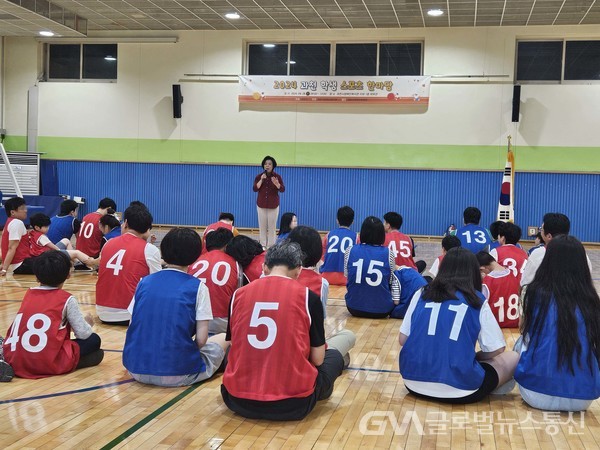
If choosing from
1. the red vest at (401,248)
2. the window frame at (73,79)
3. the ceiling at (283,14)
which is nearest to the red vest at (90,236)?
the red vest at (401,248)

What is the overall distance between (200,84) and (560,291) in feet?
44.1

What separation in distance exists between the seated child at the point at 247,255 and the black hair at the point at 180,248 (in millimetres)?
1262

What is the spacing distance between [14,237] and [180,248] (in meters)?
5.07

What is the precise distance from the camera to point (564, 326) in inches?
142

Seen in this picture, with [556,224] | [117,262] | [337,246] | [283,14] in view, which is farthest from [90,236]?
[283,14]

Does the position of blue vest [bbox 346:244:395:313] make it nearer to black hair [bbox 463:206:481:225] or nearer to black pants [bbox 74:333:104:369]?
black pants [bbox 74:333:104:369]

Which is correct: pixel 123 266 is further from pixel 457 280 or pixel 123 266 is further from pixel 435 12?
pixel 435 12

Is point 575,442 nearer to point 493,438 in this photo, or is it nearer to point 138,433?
point 493,438

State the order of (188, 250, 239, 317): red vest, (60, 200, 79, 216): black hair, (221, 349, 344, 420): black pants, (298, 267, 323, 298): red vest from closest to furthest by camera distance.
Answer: (221, 349, 344, 420): black pants
(298, 267, 323, 298): red vest
(188, 250, 239, 317): red vest
(60, 200, 79, 216): black hair

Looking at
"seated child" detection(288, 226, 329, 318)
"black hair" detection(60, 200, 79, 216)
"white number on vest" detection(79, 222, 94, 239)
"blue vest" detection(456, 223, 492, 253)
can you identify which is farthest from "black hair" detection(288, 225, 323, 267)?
"black hair" detection(60, 200, 79, 216)

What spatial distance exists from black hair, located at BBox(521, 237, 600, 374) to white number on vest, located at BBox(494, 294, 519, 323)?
270cm

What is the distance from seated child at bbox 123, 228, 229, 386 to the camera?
3.93 meters

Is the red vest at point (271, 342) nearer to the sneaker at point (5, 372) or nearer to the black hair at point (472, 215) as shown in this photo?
the sneaker at point (5, 372)

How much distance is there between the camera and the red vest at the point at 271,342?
3.40m
